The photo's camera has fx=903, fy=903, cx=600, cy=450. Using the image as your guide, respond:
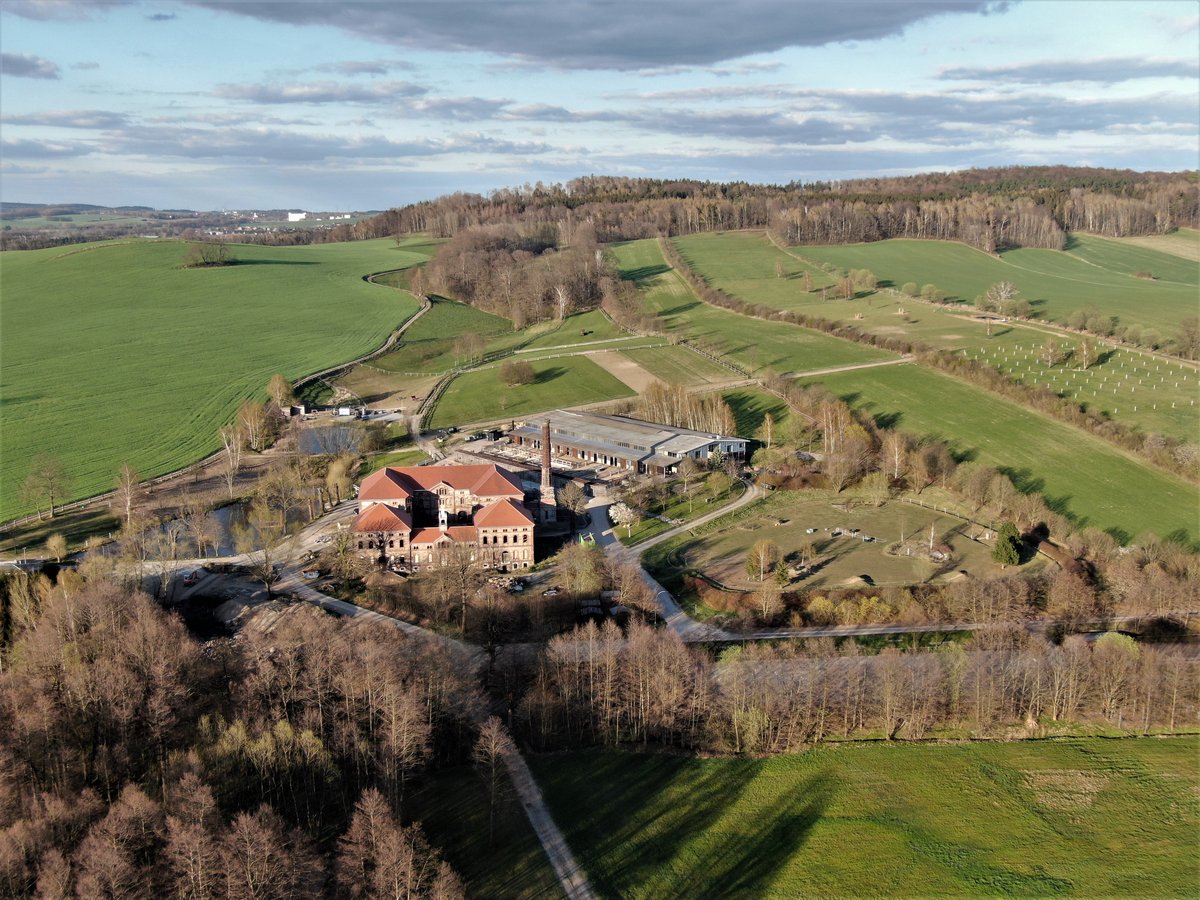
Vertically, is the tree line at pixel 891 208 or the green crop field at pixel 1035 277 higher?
the tree line at pixel 891 208

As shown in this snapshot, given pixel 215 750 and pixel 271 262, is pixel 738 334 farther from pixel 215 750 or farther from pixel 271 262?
pixel 271 262

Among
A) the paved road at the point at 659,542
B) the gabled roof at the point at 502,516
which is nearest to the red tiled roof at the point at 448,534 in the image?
the gabled roof at the point at 502,516

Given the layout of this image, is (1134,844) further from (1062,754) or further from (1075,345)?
(1075,345)

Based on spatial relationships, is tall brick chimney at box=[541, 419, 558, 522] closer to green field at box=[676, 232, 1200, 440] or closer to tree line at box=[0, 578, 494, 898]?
tree line at box=[0, 578, 494, 898]

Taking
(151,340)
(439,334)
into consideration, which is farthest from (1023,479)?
(151,340)

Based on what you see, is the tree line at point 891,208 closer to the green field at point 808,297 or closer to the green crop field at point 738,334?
the green field at point 808,297

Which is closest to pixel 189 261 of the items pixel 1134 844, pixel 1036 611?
pixel 1036 611

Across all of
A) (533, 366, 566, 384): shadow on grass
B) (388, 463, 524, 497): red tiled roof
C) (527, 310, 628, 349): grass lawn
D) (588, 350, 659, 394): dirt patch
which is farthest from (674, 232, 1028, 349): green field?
(388, 463, 524, 497): red tiled roof
